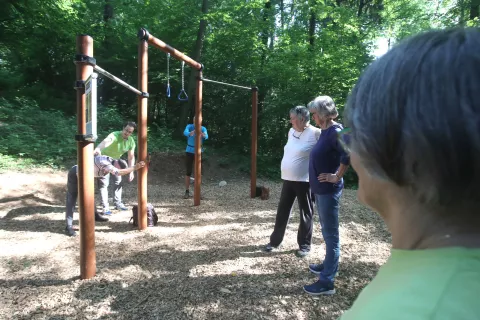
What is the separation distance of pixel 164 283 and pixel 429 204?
121 inches

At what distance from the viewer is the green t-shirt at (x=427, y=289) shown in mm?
457

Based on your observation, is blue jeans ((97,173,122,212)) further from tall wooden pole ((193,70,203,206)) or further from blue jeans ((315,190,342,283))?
blue jeans ((315,190,342,283))

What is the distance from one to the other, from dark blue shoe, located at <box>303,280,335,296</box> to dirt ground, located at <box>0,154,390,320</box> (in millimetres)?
61

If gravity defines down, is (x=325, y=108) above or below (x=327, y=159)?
above

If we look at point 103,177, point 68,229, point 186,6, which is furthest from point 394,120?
point 186,6

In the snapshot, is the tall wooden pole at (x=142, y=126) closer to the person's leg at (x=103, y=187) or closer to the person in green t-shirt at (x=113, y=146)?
the person in green t-shirt at (x=113, y=146)

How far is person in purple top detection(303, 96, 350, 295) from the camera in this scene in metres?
3.01

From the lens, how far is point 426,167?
55 cm

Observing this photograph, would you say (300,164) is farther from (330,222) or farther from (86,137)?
(86,137)

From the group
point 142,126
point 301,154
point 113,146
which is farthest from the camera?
point 113,146

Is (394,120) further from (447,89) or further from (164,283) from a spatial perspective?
(164,283)

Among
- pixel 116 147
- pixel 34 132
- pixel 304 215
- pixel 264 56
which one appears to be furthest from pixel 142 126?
pixel 264 56

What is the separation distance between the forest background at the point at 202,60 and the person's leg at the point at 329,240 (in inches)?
322

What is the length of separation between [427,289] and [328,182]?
257 cm
